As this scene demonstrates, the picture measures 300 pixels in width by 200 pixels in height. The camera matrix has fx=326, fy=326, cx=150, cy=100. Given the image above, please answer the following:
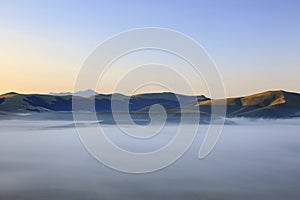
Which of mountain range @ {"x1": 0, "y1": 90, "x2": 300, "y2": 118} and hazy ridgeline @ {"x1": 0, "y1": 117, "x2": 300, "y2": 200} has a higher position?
mountain range @ {"x1": 0, "y1": 90, "x2": 300, "y2": 118}

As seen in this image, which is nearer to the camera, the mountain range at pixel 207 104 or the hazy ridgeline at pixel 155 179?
the hazy ridgeline at pixel 155 179

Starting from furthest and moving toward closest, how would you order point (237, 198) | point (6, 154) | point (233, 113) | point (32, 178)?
point (233, 113), point (6, 154), point (32, 178), point (237, 198)

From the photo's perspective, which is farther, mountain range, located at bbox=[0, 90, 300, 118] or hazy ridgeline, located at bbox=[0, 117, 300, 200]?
mountain range, located at bbox=[0, 90, 300, 118]

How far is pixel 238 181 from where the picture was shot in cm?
1470

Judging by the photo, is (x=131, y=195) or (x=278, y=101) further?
(x=278, y=101)

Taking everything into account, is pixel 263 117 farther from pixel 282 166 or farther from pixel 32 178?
pixel 32 178

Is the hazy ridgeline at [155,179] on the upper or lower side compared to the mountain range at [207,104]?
lower

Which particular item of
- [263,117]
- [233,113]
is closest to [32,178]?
[263,117]

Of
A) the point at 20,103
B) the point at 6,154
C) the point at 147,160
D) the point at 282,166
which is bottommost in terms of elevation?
the point at 282,166

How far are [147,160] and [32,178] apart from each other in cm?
772

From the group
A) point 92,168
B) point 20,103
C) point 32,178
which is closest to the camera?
point 32,178

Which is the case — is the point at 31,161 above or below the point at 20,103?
below

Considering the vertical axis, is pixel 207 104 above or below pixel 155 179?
above

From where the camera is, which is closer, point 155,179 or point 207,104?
point 155,179
